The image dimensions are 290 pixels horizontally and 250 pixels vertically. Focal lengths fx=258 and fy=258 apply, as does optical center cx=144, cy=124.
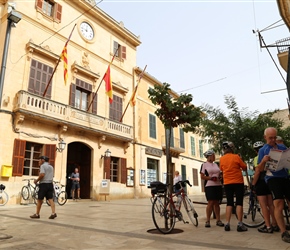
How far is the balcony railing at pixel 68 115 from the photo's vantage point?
A: 1152 centimetres

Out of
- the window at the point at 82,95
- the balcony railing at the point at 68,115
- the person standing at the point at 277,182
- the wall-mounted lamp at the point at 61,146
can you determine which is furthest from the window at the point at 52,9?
the person standing at the point at 277,182

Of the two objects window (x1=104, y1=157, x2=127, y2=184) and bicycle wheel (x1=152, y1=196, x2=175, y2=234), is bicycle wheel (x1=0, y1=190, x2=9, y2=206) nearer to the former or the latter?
window (x1=104, y1=157, x2=127, y2=184)

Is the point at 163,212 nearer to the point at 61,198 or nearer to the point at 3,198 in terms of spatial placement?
the point at 61,198

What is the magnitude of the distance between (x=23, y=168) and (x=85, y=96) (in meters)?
5.87

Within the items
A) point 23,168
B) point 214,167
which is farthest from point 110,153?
point 214,167

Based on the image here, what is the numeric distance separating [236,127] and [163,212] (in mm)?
4573

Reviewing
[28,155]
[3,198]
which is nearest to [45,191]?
[3,198]

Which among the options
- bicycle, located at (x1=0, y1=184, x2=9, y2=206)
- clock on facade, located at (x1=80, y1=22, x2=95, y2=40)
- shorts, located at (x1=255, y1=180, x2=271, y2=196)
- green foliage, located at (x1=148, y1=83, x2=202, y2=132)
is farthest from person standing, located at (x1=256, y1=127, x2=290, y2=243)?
clock on facade, located at (x1=80, y1=22, x2=95, y2=40)

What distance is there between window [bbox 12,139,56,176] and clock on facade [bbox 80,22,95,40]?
299 inches

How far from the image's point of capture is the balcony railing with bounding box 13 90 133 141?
37.8ft

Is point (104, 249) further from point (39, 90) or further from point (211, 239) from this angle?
point (39, 90)

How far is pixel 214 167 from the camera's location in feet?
17.1

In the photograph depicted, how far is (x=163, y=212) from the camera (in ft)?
14.6

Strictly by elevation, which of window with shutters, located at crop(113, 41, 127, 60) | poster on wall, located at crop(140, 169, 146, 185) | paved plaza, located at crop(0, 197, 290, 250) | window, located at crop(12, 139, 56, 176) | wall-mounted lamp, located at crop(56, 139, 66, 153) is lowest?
paved plaza, located at crop(0, 197, 290, 250)
